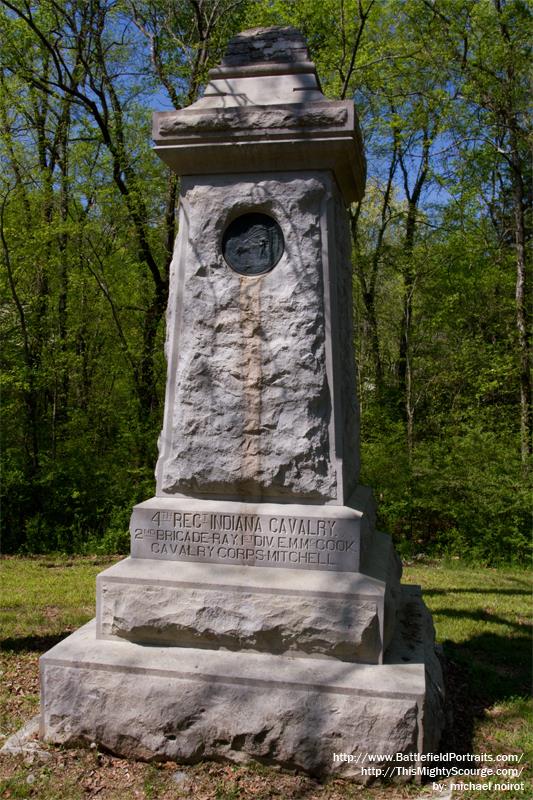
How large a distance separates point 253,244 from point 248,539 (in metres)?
1.70

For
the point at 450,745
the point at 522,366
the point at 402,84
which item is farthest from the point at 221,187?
the point at 402,84

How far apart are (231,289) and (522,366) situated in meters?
9.00

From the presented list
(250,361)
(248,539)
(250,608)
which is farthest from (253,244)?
(250,608)

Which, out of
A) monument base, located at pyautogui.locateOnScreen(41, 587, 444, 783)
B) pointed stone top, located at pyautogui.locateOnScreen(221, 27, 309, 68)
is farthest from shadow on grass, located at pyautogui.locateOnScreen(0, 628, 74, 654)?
pointed stone top, located at pyautogui.locateOnScreen(221, 27, 309, 68)

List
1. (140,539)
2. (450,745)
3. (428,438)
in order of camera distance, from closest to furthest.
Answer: (450,745)
(140,539)
(428,438)

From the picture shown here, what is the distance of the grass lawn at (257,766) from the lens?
10.5 feet

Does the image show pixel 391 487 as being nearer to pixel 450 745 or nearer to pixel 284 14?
pixel 450 745

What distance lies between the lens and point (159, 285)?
11398mm

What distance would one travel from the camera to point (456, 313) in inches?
564

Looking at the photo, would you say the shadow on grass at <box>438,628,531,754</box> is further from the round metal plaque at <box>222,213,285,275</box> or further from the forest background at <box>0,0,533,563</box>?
the forest background at <box>0,0,533,563</box>

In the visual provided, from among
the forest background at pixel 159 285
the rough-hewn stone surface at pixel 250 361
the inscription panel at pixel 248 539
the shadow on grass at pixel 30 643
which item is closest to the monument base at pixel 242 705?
the inscription panel at pixel 248 539

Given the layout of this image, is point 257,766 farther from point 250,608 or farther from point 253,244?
point 253,244

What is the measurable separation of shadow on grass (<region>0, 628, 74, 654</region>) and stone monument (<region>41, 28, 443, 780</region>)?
4.50 ft

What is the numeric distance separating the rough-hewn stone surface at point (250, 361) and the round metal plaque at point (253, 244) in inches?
1.8
